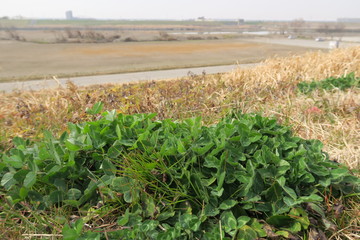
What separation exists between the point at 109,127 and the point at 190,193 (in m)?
0.80

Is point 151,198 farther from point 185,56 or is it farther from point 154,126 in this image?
point 185,56

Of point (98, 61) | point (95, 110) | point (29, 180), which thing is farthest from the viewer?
point (98, 61)

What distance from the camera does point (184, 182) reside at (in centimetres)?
210

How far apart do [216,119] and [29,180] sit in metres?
2.25

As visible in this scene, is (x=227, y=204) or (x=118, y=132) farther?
(x=118, y=132)

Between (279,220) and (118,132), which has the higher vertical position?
(118,132)

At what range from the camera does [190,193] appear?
6.92ft

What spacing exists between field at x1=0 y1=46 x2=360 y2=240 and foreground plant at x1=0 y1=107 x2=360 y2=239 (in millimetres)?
18

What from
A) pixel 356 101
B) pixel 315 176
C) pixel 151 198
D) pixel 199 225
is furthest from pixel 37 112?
pixel 356 101

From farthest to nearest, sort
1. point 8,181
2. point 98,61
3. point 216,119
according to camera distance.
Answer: point 98,61, point 216,119, point 8,181

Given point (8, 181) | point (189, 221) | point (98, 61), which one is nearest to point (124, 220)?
point (189, 221)

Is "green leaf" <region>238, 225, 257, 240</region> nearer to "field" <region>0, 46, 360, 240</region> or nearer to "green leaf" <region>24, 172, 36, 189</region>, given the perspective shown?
"field" <region>0, 46, 360, 240</region>

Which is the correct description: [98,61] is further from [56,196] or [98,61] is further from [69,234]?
[69,234]

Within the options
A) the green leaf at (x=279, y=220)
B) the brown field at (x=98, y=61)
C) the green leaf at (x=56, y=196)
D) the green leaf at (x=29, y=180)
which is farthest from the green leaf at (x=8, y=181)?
the brown field at (x=98, y=61)
